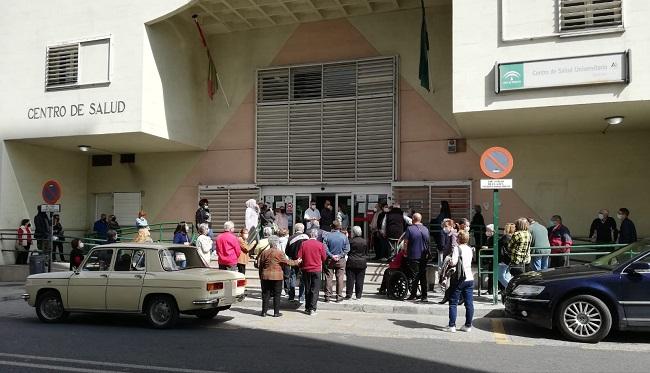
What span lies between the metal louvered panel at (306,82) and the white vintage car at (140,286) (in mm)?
9041

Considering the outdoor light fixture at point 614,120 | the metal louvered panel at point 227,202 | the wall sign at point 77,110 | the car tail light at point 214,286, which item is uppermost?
the wall sign at point 77,110

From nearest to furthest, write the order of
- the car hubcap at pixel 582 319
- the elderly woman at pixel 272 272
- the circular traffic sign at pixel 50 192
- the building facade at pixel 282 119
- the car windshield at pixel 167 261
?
the car hubcap at pixel 582 319 → the car windshield at pixel 167 261 → the elderly woman at pixel 272 272 → the circular traffic sign at pixel 50 192 → the building facade at pixel 282 119

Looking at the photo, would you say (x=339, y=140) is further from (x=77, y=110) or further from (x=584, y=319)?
(x=584, y=319)

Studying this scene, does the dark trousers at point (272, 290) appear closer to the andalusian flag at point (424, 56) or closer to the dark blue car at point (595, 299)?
the dark blue car at point (595, 299)

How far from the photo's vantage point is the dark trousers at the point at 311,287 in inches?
405

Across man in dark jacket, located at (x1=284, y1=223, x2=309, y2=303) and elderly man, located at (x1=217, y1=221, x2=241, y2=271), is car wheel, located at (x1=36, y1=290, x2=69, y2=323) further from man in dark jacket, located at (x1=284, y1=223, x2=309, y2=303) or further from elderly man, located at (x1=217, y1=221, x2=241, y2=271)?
man in dark jacket, located at (x1=284, y1=223, x2=309, y2=303)

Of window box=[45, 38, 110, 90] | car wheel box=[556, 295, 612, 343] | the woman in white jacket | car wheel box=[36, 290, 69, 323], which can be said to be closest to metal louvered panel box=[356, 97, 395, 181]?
the woman in white jacket

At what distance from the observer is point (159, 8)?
15.4 m

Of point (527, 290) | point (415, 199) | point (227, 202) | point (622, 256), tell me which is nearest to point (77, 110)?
point (227, 202)

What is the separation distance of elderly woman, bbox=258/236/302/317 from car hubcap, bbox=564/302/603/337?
16.0 ft

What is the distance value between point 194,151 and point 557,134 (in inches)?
470

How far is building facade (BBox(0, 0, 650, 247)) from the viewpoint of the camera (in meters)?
14.6

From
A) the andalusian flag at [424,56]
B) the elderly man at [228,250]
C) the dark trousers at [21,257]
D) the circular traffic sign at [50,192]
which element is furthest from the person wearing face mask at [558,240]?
the dark trousers at [21,257]

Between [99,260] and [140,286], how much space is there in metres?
1.08
